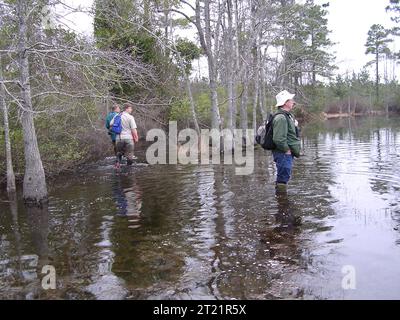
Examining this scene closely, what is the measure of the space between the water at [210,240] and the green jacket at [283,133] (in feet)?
3.51

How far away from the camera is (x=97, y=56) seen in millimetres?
9328

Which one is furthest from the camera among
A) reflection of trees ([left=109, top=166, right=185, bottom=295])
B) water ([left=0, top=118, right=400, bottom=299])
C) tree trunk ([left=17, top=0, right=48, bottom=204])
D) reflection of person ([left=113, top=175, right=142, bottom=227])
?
tree trunk ([left=17, top=0, right=48, bottom=204])

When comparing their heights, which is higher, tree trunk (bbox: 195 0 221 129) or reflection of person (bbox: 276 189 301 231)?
tree trunk (bbox: 195 0 221 129)

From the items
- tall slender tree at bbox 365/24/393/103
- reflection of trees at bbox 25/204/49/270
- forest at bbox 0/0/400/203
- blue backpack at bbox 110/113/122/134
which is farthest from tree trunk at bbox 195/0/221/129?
tall slender tree at bbox 365/24/393/103

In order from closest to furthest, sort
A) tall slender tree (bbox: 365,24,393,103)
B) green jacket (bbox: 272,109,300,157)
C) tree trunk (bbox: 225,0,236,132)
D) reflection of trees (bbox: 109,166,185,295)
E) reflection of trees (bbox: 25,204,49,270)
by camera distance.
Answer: reflection of trees (bbox: 109,166,185,295) < reflection of trees (bbox: 25,204,49,270) < green jacket (bbox: 272,109,300,157) < tree trunk (bbox: 225,0,236,132) < tall slender tree (bbox: 365,24,393,103)

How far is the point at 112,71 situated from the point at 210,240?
16.1 feet

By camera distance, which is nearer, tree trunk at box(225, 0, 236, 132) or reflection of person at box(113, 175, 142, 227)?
reflection of person at box(113, 175, 142, 227)

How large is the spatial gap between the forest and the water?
201 cm
